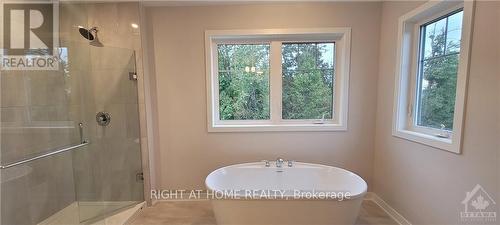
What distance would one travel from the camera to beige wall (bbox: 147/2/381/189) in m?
2.27

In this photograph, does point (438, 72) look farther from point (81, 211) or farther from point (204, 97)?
point (81, 211)

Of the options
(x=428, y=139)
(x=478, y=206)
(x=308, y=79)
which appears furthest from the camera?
(x=308, y=79)

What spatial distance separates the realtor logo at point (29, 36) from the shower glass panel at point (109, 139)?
319mm

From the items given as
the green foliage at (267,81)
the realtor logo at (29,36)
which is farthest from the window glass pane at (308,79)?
the realtor logo at (29,36)

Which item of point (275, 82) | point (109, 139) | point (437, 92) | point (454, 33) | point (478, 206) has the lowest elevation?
point (478, 206)

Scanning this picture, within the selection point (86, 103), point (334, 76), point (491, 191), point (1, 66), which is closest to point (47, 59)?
point (1, 66)

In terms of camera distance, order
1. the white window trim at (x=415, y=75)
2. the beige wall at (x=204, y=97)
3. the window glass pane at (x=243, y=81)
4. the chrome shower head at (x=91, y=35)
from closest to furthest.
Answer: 1. the white window trim at (x=415, y=75)
2. the chrome shower head at (x=91, y=35)
3. the beige wall at (x=204, y=97)
4. the window glass pane at (x=243, y=81)

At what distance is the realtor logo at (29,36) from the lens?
5.47 ft

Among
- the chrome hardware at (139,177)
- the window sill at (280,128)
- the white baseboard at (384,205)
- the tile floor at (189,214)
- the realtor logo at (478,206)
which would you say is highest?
the window sill at (280,128)

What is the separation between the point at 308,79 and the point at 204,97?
3.98ft

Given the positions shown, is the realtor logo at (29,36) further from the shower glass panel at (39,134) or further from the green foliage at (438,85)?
the green foliage at (438,85)

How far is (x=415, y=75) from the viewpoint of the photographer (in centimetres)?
193

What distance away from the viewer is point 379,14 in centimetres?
225

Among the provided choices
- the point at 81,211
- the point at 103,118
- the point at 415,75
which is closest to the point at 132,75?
the point at 103,118
